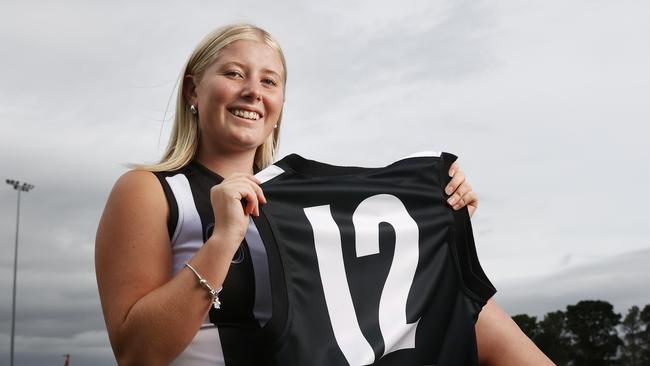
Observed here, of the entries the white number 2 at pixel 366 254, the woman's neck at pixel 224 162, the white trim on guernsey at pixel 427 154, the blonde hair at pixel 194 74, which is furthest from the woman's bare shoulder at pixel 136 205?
the white trim on guernsey at pixel 427 154

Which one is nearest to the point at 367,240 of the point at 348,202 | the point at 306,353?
the point at 348,202

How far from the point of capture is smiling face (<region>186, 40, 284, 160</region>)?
3.03 m

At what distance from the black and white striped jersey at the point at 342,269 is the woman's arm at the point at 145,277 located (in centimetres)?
9

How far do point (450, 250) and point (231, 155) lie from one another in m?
0.97

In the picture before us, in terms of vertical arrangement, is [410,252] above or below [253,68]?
below

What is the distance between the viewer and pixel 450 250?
3293 mm

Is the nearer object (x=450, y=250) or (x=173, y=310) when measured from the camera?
(x=173, y=310)

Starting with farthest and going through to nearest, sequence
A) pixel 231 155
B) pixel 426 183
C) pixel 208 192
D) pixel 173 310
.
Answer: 1. pixel 426 183
2. pixel 231 155
3. pixel 208 192
4. pixel 173 310

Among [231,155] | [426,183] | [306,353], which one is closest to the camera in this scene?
[306,353]

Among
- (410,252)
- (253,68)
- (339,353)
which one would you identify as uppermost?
(253,68)

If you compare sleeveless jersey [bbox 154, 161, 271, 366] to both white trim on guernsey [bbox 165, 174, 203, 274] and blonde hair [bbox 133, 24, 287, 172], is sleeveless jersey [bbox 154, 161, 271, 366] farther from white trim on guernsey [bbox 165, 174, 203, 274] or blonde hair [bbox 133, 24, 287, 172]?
blonde hair [bbox 133, 24, 287, 172]

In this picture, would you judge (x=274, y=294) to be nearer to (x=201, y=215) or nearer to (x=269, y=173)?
(x=201, y=215)

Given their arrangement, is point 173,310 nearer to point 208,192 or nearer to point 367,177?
point 208,192

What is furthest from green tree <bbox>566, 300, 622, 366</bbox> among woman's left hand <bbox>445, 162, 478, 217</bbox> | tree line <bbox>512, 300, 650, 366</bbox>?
woman's left hand <bbox>445, 162, 478, 217</bbox>
